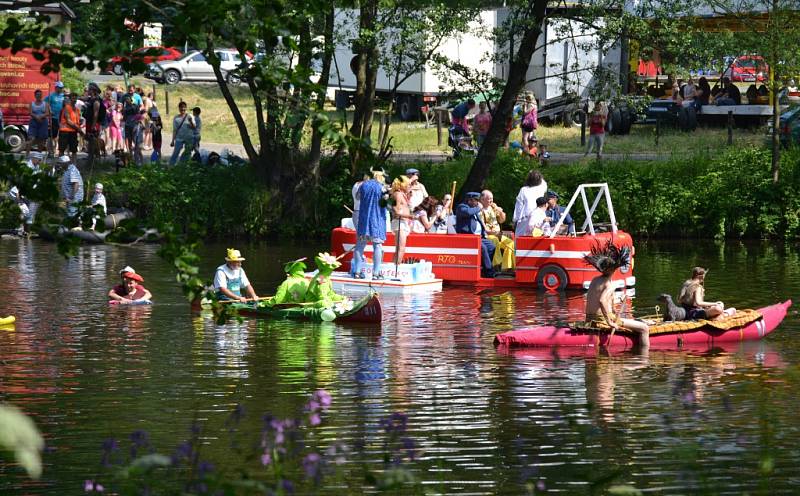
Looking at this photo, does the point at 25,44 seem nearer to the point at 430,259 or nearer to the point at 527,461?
the point at 527,461

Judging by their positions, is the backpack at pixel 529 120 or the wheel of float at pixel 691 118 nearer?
the backpack at pixel 529 120

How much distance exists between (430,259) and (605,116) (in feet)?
40.9

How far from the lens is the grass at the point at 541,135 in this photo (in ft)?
125

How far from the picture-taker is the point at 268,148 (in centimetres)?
3250

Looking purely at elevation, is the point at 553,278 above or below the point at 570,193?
below

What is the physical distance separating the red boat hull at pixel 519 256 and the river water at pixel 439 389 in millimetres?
584

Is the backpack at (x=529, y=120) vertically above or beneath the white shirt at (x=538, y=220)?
above

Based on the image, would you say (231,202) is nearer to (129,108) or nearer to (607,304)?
(129,108)

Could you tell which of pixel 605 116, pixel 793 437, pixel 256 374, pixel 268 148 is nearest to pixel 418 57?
pixel 268 148

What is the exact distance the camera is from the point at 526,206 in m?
24.3

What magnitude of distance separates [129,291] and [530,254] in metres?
6.90

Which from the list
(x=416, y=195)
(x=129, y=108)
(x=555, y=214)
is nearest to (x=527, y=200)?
(x=555, y=214)

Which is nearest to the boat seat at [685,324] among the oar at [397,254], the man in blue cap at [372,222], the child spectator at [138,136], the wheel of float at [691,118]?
the man in blue cap at [372,222]

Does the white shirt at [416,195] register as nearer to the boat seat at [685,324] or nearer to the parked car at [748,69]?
the boat seat at [685,324]
